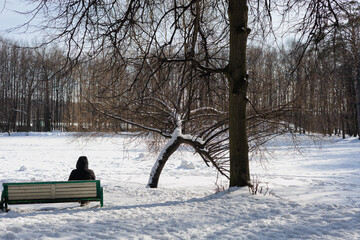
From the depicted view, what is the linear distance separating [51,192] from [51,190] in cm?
4

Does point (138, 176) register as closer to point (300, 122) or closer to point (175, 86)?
point (175, 86)

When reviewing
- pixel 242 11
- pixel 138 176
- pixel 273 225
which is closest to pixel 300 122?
pixel 242 11

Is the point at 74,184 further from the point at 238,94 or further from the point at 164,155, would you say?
the point at 164,155

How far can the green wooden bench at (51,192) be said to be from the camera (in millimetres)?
6059

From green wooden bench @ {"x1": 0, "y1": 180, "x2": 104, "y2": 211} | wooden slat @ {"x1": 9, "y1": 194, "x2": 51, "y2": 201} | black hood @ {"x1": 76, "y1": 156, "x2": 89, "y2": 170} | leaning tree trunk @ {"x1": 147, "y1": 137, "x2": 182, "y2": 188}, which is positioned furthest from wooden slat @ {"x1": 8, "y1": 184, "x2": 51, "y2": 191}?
leaning tree trunk @ {"x1": 147, "y1": 137, "x2": 182, "y2": 188}

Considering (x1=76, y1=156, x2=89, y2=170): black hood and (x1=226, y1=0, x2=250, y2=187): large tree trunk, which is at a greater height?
(x1=226, y1=0, x2=250, y2=187): large tree trunk

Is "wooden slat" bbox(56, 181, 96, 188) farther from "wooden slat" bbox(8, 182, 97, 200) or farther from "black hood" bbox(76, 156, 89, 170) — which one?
"black hood" bbox(76, 156, 89, 170)

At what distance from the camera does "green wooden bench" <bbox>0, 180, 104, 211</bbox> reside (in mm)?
6059

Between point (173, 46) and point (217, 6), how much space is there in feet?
7.35

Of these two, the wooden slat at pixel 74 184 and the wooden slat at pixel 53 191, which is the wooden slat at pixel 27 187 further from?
the wooden slat at pixel 74 184

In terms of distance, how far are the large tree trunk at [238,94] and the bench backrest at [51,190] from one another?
2.83m

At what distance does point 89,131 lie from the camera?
11180mm

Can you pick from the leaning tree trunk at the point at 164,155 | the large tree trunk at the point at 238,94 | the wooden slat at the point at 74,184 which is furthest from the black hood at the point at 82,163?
the large tree trunk at the point at 238,94

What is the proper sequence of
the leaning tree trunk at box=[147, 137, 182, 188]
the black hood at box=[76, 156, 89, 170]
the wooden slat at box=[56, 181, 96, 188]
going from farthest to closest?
the leaning tree trunk at box=[147, 137, 182, 188] < the black hood at box=[76, 156, 89, 170] < the wooden slat at box=[56, 181, 96, 188]
